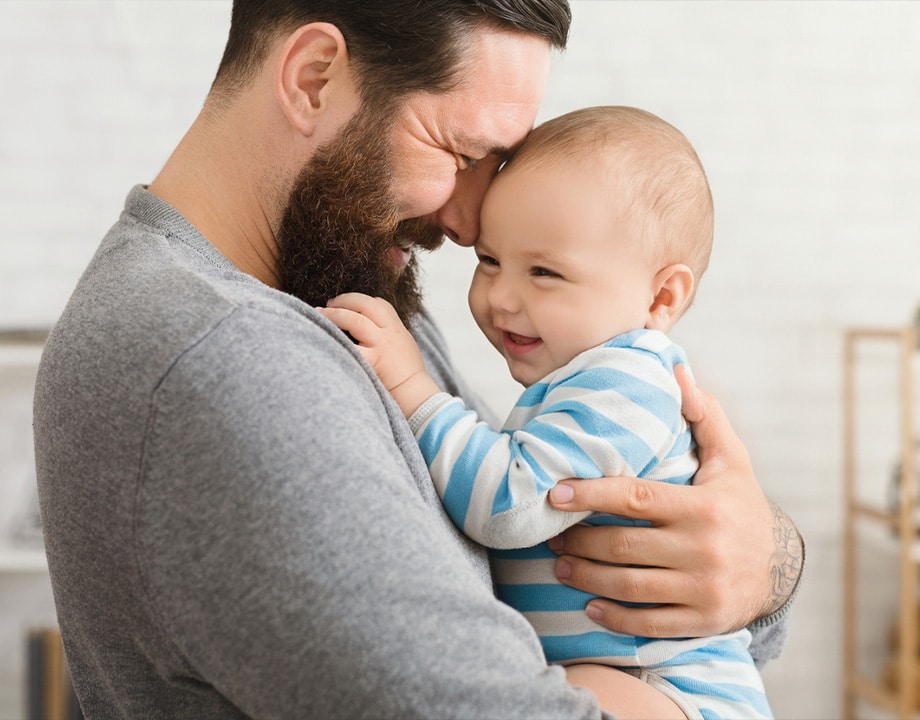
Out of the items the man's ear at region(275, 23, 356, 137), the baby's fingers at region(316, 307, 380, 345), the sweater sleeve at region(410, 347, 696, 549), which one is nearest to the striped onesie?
the sweater sleeve at region(410, 347, 696, 549)

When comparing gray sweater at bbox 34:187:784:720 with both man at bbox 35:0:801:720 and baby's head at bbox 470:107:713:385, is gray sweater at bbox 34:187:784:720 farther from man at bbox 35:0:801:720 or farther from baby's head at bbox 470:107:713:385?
baby's head at bbox 470:107:713:385

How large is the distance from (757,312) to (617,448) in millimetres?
2480

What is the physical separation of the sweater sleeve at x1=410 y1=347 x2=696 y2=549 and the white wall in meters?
2.06

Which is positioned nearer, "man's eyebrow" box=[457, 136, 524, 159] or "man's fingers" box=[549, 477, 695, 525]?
"man's fingers" box=[549, 477, 695, 525]

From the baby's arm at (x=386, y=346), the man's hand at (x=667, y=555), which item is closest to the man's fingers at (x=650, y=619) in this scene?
the man's hand at (x=667, y=555)

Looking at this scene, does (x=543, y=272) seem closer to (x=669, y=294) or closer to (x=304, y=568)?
(x=669, y=294)

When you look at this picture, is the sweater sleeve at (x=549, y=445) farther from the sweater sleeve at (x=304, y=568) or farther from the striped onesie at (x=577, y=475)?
the sweater sleeve at (x=304, y=568)

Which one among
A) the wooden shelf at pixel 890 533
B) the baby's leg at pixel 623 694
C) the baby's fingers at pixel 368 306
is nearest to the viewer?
the baby's leg at pixel 623 694

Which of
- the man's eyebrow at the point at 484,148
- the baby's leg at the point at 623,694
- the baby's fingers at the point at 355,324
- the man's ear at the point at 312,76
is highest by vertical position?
the man's ear at the point at 312,76

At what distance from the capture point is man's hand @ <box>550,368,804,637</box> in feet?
3.70

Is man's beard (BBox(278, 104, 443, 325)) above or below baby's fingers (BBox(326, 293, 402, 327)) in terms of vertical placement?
above

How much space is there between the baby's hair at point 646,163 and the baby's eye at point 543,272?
0.42ft

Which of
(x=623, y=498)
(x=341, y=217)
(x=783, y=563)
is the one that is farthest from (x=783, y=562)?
(x=341, y=217)

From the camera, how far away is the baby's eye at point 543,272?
4.33 feet
